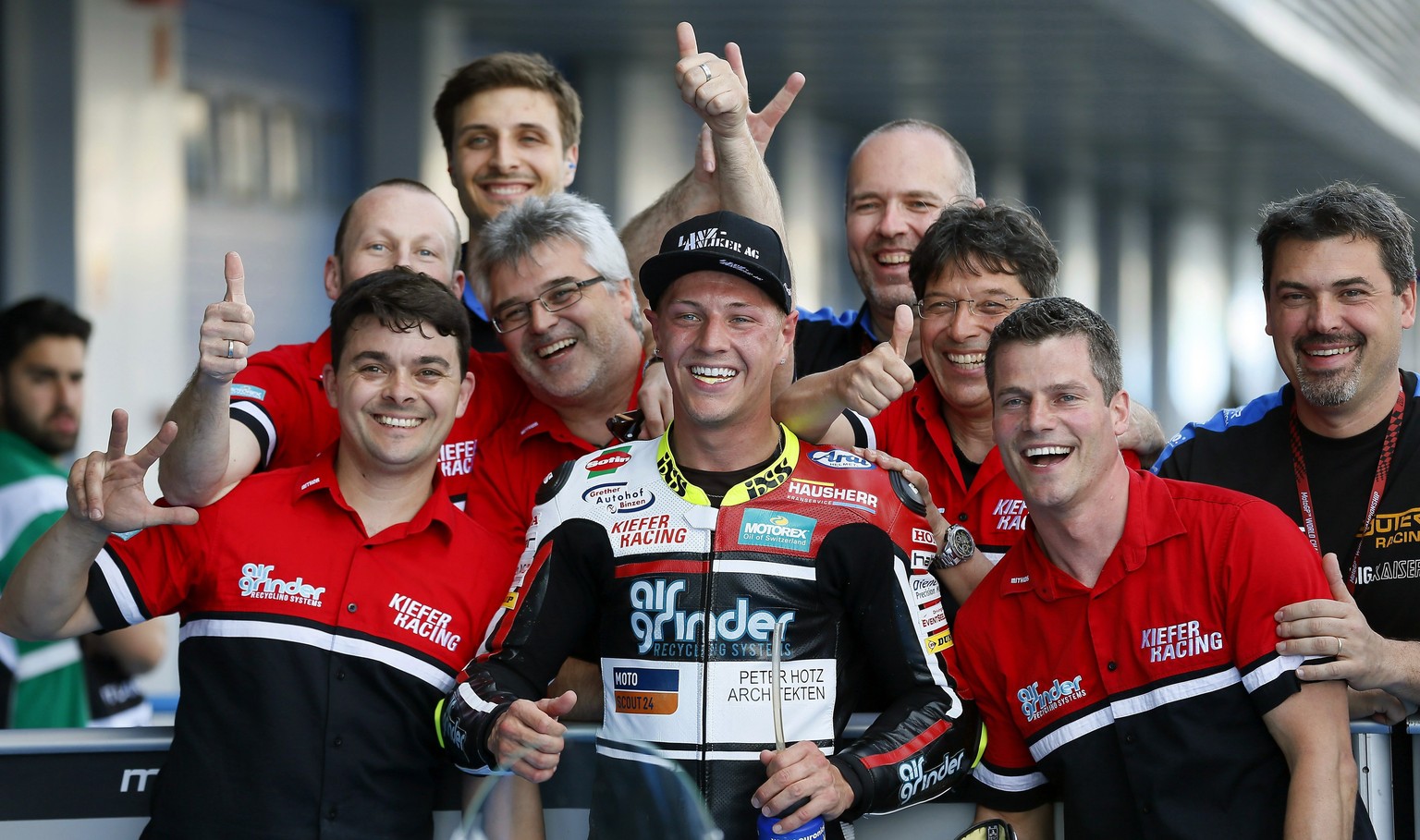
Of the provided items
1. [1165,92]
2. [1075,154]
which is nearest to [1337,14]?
[1165,92]

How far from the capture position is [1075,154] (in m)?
17.1

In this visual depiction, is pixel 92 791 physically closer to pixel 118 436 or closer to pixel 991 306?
pixel 118 436

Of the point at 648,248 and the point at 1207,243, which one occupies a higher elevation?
the point at 1207,243

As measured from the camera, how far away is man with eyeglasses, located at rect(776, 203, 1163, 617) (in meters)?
3.83

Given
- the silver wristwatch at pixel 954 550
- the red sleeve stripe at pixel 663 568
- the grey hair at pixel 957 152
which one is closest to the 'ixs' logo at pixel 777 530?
the red sleeve stripe at pixel 663 568

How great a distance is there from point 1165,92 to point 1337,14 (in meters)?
1.70

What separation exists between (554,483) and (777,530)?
565 mm

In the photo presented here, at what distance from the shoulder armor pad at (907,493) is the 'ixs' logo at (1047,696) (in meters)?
0.47

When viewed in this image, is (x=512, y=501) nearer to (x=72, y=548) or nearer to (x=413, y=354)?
(x=413, y=354)

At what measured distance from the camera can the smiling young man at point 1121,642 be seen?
310 centimetres

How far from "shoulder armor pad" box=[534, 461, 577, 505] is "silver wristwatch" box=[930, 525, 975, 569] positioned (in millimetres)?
901

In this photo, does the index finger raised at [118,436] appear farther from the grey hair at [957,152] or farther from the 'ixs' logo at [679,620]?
the grey hair at [957,152]

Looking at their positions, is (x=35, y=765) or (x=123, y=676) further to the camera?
(x=123, y=676)

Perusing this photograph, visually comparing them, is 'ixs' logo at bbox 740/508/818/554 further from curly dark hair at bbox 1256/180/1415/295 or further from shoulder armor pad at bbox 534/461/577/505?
curly dark hair at bbox 1256/180/1415/295
